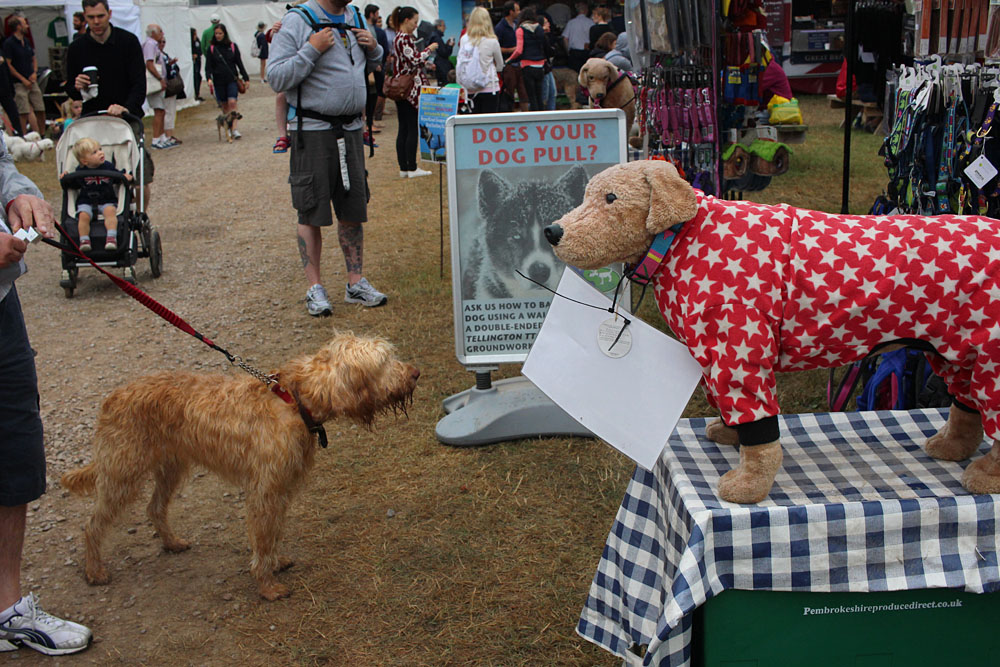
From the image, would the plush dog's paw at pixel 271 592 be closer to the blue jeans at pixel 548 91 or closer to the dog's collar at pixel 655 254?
the dog's collar at pixel 655 254

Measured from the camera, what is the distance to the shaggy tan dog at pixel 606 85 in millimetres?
7422

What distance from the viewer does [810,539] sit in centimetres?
209

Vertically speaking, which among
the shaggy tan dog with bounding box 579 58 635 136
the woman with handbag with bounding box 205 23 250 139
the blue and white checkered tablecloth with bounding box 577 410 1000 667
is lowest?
the blue and white checkered tablecloth with bounding box 577 410 1000 667

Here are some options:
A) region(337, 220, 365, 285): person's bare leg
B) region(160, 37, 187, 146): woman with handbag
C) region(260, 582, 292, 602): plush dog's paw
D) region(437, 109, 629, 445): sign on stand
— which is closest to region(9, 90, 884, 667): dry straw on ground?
region(260, 582, 292, 602): plush dog's paw

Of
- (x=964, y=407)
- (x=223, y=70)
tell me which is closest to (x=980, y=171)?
(x=964, y=407)

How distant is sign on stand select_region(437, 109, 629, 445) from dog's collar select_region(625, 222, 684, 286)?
2070 mm

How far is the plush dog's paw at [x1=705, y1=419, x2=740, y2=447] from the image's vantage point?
2.58 m

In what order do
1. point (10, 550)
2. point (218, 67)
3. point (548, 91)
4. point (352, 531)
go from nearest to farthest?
point (10, 550)
point (352, 531)
point (548, 91)
point (218, 67)

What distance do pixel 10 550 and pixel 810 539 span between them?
277 cm

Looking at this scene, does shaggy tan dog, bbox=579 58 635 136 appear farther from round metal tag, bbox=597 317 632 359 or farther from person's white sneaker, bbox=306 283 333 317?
round metal tag, bbox=597 317 632 359

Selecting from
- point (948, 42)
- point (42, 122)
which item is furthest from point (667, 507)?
point (42, 122)

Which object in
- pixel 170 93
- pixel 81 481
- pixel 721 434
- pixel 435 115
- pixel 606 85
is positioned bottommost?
pixel 81 481

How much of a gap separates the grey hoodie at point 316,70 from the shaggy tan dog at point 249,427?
9.84 feet

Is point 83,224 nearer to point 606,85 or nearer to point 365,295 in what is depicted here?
point 365,295
